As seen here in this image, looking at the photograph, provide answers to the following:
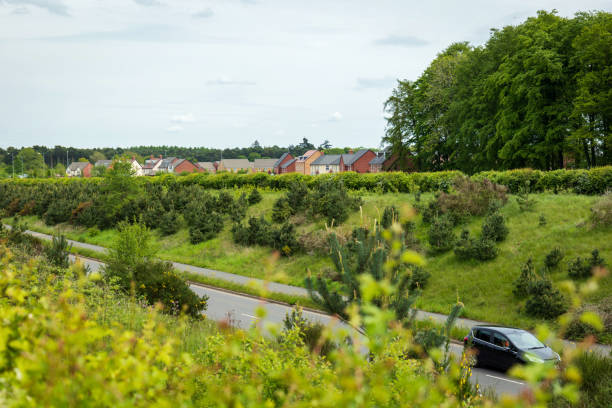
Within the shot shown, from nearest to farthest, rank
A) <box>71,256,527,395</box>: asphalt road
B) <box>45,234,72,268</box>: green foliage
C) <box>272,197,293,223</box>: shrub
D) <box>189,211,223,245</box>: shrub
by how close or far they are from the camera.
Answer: <box>71,256,527,395</box>: asphalt road, <box>45,234,72,268</box>: green foliage, <box>272,197,293,223</box>: shrub, <box>189,211,223,245</box>: shrub

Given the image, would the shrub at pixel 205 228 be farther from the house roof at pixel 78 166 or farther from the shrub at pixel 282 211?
the house roof at pixel 78 166

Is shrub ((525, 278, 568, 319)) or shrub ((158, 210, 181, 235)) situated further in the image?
shrub ((158, 210, 181, 235))

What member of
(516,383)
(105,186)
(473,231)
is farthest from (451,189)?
(105,186)

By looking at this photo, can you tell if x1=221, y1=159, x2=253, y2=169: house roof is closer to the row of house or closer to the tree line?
the row of house

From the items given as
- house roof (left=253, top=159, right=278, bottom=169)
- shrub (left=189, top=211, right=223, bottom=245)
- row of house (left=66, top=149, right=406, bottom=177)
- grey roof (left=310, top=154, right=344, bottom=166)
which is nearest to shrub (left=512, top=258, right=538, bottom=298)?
shrub (left=189, top=211, right=223, bottom=245)

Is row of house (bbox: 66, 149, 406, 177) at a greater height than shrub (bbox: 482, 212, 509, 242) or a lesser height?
greater

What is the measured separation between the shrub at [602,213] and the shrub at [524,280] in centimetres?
491

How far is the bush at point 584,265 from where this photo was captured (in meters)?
17.3

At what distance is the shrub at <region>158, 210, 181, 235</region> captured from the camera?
34.8 metres

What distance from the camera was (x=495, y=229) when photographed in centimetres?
2173

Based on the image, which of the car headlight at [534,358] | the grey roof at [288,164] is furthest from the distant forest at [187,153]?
the car headlight at [534,358]

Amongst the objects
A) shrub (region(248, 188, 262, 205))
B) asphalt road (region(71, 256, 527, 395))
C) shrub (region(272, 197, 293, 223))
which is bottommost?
asphalt road (region(71, 256, 527, 395))

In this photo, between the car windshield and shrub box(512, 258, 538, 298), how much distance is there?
14.0 feet

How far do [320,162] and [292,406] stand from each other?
111835mm
